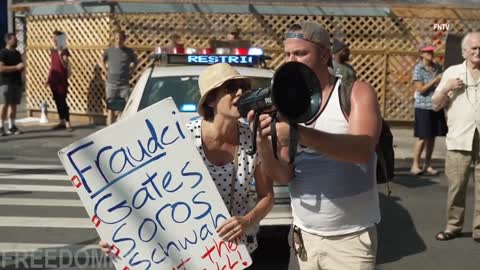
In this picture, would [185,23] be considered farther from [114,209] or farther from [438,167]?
[114,209]

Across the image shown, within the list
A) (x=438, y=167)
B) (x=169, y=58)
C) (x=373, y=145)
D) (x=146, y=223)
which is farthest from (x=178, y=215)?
(x=438, y=167)

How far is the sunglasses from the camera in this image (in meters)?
3.34

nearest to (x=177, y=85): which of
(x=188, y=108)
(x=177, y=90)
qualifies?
(x=177, y=90)

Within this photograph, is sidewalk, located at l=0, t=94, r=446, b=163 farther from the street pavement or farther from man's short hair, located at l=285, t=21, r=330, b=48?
man's short hair, located at l=285, t=21, r=330, b=48

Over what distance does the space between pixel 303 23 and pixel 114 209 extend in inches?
45.1

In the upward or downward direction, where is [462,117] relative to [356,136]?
downward

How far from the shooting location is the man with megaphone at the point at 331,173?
286cm

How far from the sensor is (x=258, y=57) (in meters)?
7.89

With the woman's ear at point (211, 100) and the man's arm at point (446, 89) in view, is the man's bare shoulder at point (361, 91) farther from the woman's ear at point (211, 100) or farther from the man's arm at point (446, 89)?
the man's arm at point (446, 89)

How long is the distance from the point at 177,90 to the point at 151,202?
3.59 metres

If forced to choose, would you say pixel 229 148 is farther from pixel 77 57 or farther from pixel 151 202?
pixel 77 57

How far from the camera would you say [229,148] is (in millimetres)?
3408

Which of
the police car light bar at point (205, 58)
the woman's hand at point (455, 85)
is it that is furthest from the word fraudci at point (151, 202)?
the police car light bar at point (205, 58)

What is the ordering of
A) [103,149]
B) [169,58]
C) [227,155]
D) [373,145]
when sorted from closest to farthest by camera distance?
[373,145]
[103,149]
[227,155]
[169,58]
